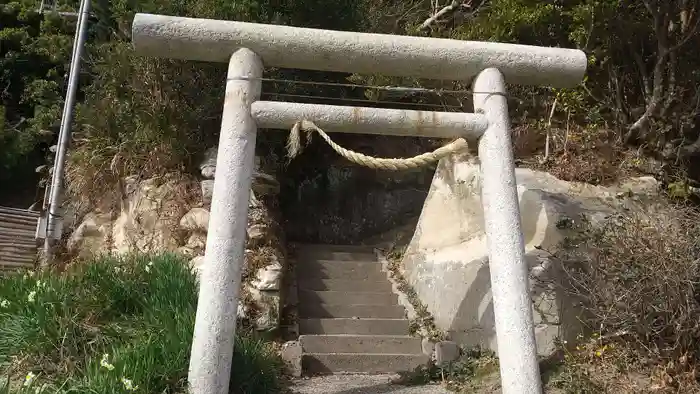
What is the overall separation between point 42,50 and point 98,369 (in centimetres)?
987

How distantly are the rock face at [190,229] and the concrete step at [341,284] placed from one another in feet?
1.98

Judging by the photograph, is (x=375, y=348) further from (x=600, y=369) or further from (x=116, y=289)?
(x=116, y=289)

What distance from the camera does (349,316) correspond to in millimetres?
7109

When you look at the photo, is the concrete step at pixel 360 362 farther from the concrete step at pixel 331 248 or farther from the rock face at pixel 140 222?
the concrete step at pixel 331 248

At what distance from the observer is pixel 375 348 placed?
6.28m

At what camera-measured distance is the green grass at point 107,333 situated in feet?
12.4

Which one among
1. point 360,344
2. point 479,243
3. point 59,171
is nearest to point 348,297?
point 360,344

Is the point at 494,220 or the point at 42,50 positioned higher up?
the point at 42,50

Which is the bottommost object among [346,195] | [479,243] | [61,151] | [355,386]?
[355,386]

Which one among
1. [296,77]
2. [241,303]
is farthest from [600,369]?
[296,77]

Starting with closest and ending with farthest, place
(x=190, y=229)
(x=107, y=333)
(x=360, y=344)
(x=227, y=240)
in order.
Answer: (x=227, y=240)
(x=107, y=333)
(x=360, y=344)
(x=190, y=229)

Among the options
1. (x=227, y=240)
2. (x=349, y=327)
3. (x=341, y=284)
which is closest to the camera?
(x=227, y=240)

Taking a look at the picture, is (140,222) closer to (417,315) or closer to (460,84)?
(417,315)

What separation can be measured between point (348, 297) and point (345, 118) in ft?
11.3
